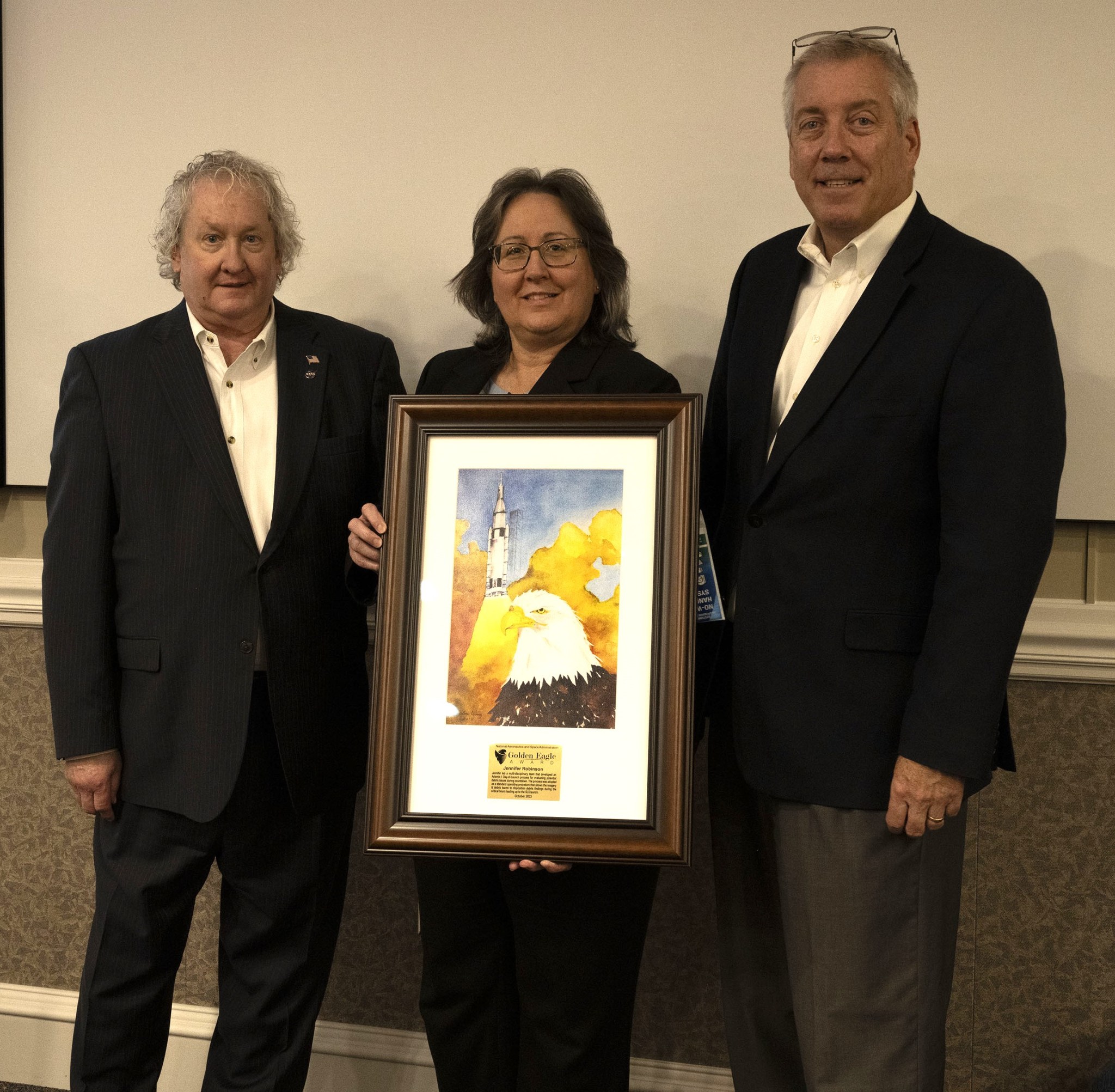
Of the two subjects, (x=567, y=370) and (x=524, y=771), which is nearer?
(x=524, y=771)

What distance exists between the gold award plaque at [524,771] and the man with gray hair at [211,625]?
47cm

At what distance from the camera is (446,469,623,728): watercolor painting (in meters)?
1.54

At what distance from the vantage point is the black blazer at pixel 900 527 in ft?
4.65

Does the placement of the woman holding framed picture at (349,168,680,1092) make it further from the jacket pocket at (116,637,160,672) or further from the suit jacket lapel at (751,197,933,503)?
the jacket pocket at (116,637,160,672)

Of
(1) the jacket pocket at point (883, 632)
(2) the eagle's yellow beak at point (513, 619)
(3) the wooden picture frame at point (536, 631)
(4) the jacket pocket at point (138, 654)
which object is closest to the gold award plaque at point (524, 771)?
(3) the wooden picture frame at point (536, 631)

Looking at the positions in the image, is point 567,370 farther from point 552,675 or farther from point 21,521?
point 21,521

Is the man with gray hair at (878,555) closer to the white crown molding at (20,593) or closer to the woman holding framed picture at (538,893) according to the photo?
the woman holding framed picture at (538,893)

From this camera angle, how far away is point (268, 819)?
6.23 feet

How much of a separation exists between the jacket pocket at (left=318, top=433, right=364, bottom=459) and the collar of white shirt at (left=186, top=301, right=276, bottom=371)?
0.19m

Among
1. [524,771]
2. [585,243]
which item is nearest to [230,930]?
[524,771]

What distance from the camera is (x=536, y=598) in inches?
61.7

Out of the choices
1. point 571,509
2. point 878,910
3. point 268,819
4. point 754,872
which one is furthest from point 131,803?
point 878,910

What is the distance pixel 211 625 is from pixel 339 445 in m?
0.39

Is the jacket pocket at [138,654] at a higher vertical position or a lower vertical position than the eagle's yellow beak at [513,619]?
lower
